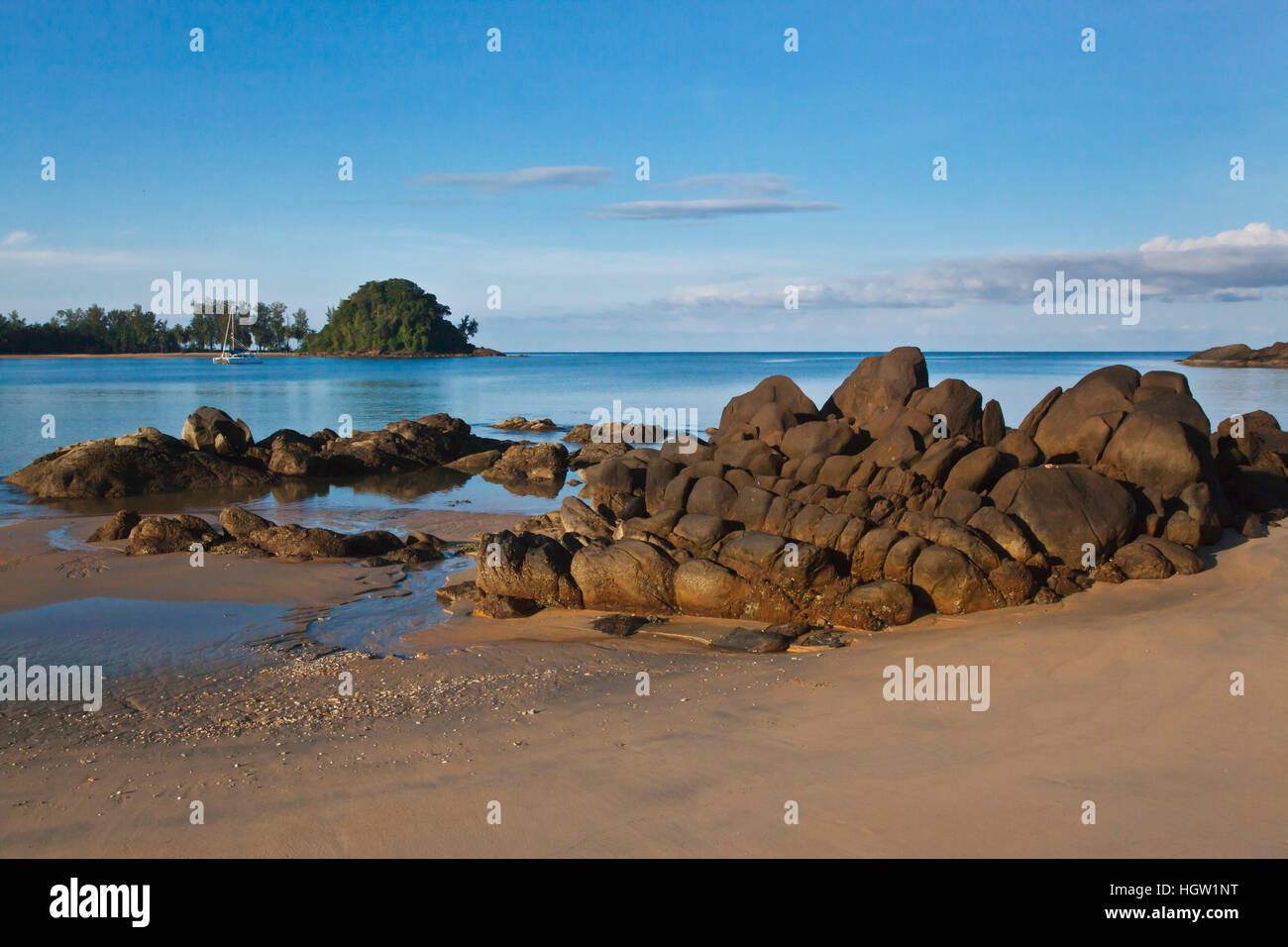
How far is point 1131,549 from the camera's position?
12070mm

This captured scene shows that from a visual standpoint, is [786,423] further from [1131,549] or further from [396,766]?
[396,766]

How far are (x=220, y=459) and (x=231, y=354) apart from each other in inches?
5310

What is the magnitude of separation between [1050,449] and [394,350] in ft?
507

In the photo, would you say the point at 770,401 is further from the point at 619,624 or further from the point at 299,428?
the point at 299,428

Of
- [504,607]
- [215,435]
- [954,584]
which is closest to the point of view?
[954,584]

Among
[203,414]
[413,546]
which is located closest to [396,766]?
[413,546]

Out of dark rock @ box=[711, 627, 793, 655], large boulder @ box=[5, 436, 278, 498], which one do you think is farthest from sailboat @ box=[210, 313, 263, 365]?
dark rock @ box=[711, 627, 793, 655]

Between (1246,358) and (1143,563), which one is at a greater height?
(1246,358)

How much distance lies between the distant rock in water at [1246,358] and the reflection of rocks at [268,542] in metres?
93.6

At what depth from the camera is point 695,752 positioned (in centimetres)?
711

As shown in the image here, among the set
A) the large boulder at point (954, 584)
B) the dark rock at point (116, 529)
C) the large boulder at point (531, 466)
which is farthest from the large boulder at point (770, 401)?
the dark rock at point (116, 529)

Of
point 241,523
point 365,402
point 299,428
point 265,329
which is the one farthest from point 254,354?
point 241,523

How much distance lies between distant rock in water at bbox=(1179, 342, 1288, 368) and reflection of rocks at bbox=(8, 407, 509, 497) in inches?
3363

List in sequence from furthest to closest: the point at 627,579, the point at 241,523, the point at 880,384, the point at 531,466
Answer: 1. the point at 531,466
2. the point at 880,384
3. the point at 241,523
4. the point at 627,579
